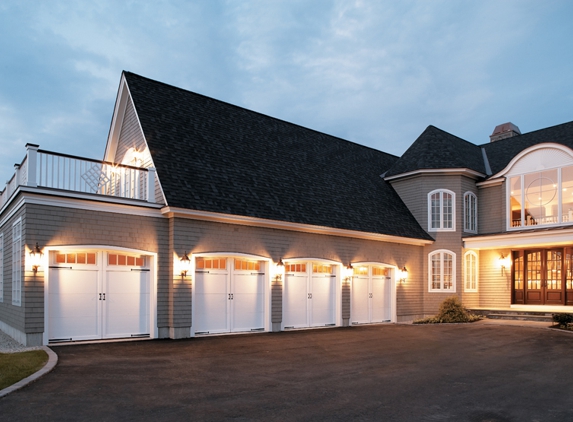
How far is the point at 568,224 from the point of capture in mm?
18984

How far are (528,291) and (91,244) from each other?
17.0m

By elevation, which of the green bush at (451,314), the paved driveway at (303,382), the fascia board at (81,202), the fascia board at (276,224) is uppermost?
the fascia board at (81,202)

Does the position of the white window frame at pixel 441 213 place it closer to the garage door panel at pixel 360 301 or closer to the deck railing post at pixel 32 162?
the garage door panel at pixel 360 301

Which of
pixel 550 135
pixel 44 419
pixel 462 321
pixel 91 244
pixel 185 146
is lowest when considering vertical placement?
pixel 462 321

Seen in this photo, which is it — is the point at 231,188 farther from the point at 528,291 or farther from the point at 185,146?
the point at 528,291

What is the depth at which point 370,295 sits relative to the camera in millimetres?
19453

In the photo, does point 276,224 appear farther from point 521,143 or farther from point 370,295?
point 521,143

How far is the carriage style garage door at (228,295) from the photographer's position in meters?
14.5

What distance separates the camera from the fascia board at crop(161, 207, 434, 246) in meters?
13.9

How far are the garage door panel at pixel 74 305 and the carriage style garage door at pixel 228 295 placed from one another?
277cm

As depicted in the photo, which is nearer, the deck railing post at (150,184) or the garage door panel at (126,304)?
the garage door panel at (126,304)

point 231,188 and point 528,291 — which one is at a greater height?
point 231,188

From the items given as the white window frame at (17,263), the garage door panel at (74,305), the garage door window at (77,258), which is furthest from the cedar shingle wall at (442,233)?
the white window frame at (17,263)

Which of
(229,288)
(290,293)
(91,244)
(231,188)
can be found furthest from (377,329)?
(91,244)
